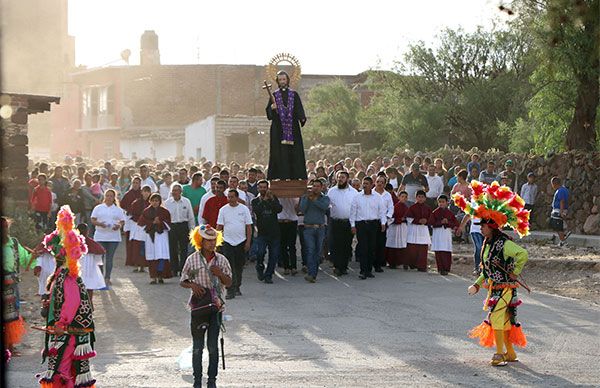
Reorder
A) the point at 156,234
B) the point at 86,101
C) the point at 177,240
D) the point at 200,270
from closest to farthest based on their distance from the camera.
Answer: the point at 200,270 → the point at 156,234 → the point at 177,240 → the point at 86,101

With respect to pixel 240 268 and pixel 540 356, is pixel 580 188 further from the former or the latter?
pixel 540 356

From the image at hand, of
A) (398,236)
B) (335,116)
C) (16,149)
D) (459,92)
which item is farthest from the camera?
(335,116)

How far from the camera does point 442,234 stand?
21.2 metres

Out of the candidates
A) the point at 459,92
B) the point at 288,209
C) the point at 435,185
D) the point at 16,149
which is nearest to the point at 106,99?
the point at 459,92

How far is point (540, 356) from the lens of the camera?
43.4ft

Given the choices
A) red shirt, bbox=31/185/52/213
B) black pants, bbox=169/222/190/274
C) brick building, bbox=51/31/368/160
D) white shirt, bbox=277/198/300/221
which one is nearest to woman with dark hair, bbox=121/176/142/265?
black pants, bbox=169/222/190/274

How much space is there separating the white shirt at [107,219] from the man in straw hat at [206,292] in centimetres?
765

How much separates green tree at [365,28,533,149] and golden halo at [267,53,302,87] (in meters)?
22.5

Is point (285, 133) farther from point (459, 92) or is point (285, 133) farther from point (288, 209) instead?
point (459, 92)

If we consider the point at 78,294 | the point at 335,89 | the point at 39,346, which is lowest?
the point at 39,346

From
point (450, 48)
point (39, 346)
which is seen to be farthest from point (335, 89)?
point (39, 346)

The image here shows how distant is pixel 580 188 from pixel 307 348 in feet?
54.6

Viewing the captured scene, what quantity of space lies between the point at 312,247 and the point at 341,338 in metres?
5.74

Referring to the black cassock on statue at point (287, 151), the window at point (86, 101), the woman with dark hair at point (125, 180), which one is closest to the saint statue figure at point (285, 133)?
the black cassock on statue at point (287, 151)
